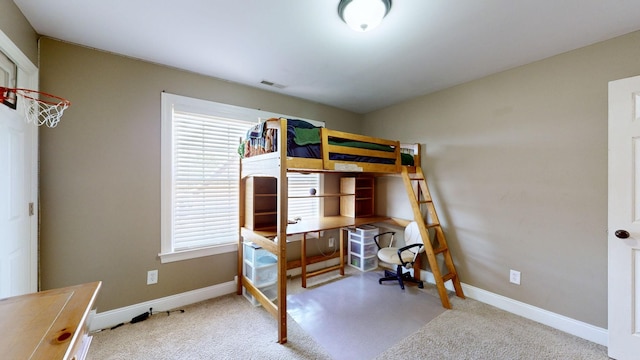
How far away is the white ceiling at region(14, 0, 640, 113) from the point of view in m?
1.59

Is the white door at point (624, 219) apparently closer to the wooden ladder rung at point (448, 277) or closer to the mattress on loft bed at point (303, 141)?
the wooden ladder rung at point (448, 277)

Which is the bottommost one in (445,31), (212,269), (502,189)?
(212,269)

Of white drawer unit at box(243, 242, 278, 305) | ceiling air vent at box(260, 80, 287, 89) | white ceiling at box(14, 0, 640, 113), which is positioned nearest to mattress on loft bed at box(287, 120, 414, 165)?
white ceiling at box(14, 0, 640, 113)

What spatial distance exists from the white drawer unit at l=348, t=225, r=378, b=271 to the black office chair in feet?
0.80

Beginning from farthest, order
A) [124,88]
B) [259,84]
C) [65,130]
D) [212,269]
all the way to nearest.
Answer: [259,84]
[212,269]
[124,88]
[65,130]

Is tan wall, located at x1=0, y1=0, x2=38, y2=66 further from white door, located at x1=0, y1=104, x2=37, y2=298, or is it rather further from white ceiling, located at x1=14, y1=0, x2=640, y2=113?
white door, located at x1=0, y1=104, x2=37, y2=298

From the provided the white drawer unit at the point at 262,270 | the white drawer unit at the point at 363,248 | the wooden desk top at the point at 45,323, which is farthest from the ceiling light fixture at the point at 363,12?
the white drawer unit at the point at 363,248

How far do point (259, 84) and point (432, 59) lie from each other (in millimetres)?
1895

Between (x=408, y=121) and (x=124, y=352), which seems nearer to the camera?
(x=124, y=352)

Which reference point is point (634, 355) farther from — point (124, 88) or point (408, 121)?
point (124, 88)

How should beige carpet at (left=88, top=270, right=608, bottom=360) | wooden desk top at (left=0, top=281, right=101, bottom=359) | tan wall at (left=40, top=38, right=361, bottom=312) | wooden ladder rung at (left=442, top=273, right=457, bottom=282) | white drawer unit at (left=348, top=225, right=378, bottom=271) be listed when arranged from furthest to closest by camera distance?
1. white drawer unit at (left=348, top=225, right=378, bottom=271)
2. wooden ladder rung at (left=442, top=273, right=457, bottom=282)
3. tan wall at (left=40, top=38, right=361, bottom=312)
4. beige carpet at (left=88, top=270, right=608, bottom=360)
5. wooden desk top at (left=0, top=281, right=101, bottom=359)

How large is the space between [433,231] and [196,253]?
2.82 meters

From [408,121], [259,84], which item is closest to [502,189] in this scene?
[408,121]

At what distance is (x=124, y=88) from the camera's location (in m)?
2.23
